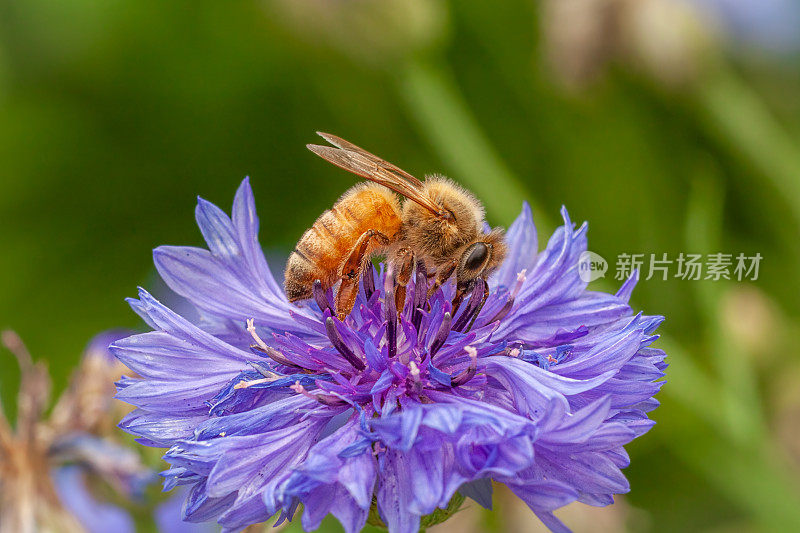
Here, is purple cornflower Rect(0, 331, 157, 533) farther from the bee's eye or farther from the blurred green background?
the blurred green background

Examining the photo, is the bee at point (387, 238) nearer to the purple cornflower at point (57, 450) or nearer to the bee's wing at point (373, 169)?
the bee's wing at point (373, 169)

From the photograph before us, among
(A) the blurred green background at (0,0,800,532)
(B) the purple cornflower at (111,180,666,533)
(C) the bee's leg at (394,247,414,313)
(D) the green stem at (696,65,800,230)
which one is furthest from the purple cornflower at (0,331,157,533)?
(D) the green stem at (696,65,800,230)

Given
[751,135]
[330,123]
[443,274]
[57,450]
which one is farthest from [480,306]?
[330,123]

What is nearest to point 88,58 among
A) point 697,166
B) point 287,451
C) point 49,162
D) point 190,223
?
point 49,162

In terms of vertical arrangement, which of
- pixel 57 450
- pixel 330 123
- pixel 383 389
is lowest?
pixel 57 450

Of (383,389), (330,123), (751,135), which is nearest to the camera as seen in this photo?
(383,389)

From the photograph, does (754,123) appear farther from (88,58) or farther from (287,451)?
(88,58)

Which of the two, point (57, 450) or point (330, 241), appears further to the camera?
point (57, 450)

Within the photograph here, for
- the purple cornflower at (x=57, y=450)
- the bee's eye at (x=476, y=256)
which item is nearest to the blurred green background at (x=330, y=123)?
the purple cornflower at (x=57, y=450)

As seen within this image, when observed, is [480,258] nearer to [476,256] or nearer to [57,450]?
[476,256]
